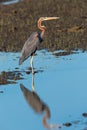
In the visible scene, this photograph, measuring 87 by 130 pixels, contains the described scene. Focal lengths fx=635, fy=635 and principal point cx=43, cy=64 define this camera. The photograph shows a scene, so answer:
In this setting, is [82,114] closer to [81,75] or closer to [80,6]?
[81,75]

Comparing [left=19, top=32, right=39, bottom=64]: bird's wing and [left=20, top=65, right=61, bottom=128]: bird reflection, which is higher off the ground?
[left=19, top=32, right=39, bottom=64]: bird's wing

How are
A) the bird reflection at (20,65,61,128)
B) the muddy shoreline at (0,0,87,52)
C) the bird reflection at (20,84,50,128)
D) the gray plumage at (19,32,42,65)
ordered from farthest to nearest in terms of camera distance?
the muddy shoreline at (0,0,87,52)
the gray plumage at (19,32,42,65)
the bird reflection at (20,84,50,128)
the bird reflection at (20,65,61,128)

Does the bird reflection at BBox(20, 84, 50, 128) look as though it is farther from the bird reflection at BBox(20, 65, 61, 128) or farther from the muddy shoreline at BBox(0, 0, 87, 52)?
the muddy shoreline at BBox(0, 0, 87, 52)

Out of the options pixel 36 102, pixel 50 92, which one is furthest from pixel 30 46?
pixel 36 102

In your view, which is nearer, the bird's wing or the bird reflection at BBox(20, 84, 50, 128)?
the bird reflection at BBox(20, 84, 50, 128)

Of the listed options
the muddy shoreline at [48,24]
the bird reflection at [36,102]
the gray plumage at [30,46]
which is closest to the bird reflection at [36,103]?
the bird reflection at [36,102]

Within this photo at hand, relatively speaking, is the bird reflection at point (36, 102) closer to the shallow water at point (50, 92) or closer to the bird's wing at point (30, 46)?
the shallow water at point (50, 92)

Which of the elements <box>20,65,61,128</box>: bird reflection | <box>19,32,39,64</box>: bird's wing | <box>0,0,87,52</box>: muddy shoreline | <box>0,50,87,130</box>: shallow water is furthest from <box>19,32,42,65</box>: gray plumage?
<box>0,0,87,52</box>: muddy shoreline

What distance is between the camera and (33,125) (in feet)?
35.6

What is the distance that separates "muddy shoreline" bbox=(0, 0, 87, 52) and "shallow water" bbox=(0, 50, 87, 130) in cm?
205

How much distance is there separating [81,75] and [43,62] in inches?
88.5

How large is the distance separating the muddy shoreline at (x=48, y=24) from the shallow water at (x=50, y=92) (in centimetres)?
205

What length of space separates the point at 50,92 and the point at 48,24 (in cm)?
1104

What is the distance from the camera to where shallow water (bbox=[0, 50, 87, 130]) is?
11.0m
